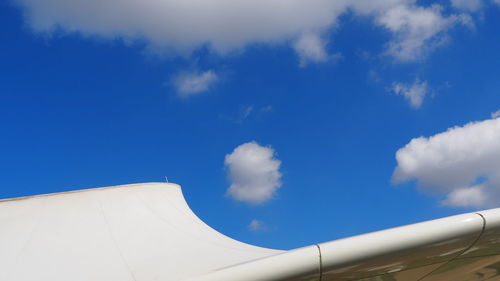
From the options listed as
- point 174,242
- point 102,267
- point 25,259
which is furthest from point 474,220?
point 25,259

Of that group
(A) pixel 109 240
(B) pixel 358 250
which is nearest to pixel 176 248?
(A) pixel 109 240

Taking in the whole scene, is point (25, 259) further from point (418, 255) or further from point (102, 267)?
point (418, 255)

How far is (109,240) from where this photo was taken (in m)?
10.4

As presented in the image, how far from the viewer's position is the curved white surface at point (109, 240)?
8.39 meters

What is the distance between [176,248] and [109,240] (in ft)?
6.42

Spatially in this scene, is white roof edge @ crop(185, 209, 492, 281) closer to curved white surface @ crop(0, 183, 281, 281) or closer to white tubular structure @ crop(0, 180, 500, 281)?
white tubular structure @ crop(0, 180, 500, 281)

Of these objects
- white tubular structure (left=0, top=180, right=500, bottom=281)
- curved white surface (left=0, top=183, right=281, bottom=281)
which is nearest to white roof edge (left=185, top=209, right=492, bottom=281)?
white tubular structure (left=0, top=180, right=500, bottom=281)

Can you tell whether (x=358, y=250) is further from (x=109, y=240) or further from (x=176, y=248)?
(x=109, y=240)

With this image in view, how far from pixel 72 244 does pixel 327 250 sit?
27.6 ft

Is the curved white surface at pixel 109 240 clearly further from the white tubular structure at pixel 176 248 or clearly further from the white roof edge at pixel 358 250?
the white roof edge at pixel 358 250

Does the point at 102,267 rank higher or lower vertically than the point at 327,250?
higher

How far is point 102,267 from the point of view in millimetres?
8742

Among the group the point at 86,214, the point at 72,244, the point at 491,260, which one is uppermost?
the point at 86,214

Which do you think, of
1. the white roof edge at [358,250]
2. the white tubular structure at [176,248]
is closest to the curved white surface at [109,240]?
the white tubular structure at [176,248]
